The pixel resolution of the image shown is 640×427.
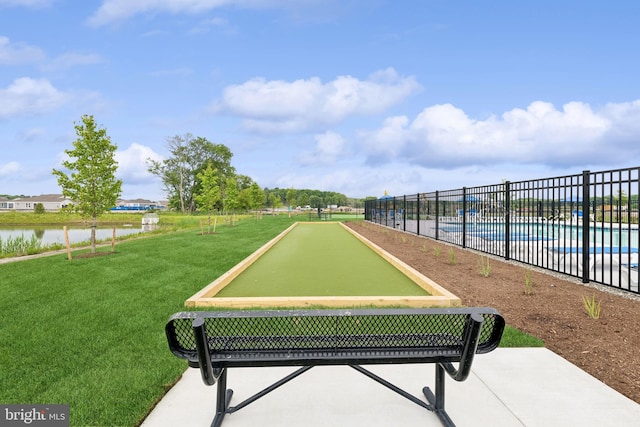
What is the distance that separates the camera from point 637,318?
15.7 ft

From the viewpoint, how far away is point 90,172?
1223 cm

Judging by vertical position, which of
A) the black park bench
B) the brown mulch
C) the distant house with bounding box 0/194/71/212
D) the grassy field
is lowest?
the brown mulch

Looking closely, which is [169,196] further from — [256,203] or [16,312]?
[16,312]

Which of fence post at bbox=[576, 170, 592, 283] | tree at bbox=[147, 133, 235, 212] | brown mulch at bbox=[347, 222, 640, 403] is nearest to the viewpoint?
brown mulch at bbox=[347, 222, 640, 403]

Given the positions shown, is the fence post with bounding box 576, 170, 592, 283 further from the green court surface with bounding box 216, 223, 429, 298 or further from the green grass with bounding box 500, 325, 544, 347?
the green grass with bounding box 500, 325, 544, 347

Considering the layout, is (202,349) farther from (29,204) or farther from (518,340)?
(29,204)

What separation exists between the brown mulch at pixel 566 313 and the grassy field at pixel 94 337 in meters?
0.55

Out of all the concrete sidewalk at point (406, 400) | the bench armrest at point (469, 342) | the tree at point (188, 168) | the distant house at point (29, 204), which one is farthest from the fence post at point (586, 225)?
the distant house at point (29, 204)

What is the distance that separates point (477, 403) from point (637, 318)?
3533 mm

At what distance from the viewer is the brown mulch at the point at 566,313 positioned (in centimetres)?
356

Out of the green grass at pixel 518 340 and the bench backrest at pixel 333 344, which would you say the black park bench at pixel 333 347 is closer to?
the bench backrest at pixel 333 344

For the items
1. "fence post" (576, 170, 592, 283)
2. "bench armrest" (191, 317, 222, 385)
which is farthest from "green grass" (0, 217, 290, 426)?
"fence post" (576, 170, 592, 283)

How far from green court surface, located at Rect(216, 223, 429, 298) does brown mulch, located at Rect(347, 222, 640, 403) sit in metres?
0.93

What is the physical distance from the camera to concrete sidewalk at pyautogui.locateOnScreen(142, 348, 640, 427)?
2619 millimetres
